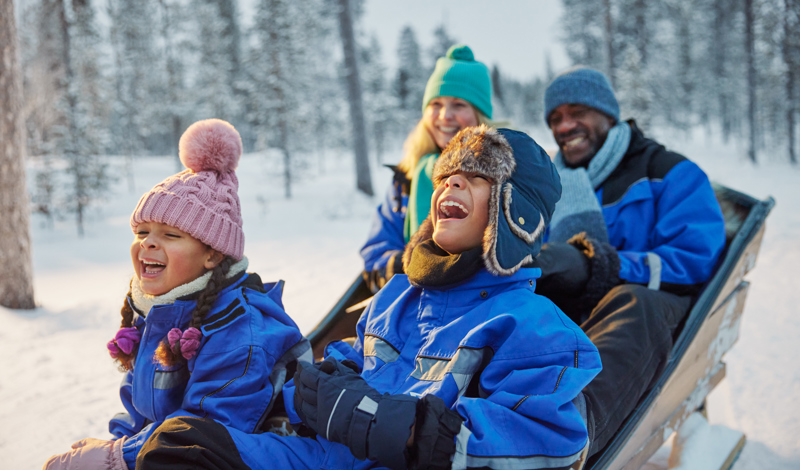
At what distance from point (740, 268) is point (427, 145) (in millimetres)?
1829

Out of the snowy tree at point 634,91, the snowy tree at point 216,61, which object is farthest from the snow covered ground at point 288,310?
the snowy tree at point 216,61

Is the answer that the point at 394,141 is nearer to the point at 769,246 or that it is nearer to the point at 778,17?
the point at 778,17

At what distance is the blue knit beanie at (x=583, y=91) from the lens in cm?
280

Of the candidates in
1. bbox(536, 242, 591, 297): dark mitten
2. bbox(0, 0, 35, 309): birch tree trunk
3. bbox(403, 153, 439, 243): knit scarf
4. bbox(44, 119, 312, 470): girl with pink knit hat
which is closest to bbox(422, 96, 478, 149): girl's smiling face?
bbox(403, 153, 439, 243): knit scarf

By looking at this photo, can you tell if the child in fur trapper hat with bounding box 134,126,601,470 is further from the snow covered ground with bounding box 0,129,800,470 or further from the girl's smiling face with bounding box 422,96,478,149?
the snow covered ground with bounding box 0,129,800,470

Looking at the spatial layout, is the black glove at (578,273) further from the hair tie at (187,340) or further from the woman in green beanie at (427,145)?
the hair tie at (187,340)

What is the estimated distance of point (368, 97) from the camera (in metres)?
31.7

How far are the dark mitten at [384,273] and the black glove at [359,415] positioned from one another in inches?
53.8

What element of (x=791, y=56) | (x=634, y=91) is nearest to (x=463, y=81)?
(x=634, y=91)

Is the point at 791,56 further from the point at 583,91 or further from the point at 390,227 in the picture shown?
the point at 390,227

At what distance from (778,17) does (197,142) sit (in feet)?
82.4

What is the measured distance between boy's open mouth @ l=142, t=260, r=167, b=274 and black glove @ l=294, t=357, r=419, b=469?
805 mm

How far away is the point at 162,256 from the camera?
1787 mm

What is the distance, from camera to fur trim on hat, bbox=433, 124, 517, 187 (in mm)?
1489
